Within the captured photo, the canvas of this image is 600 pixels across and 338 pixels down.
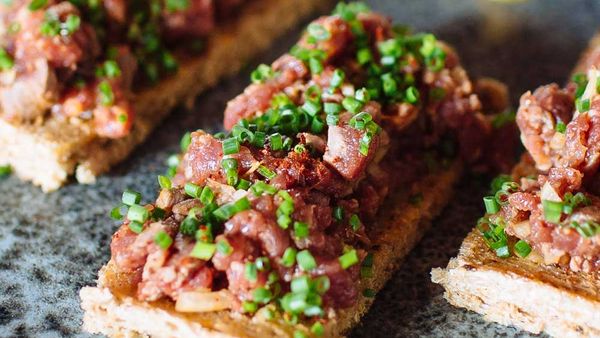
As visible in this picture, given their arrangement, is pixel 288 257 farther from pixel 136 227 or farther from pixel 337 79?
pixel 337 79

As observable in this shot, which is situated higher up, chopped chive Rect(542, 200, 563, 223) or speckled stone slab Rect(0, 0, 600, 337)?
chopped chive Rect(542, 200, 563, 223)

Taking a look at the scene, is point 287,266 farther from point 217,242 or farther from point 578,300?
point 578,300

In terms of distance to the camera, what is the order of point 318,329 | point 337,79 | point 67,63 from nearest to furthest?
point 318,329 → point 337,79 → point 67,63

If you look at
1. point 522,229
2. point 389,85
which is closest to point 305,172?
point 389,85

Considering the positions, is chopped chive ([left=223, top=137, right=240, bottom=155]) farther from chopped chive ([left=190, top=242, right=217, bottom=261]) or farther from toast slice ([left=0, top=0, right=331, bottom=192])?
toast slice ([left=0, top=0, right=331, bottom=192])

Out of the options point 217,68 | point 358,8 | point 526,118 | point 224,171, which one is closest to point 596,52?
point 526,118

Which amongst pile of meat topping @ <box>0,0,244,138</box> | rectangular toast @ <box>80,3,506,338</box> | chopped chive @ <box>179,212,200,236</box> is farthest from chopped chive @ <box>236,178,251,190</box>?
pile of meat topping @ <box>0,0,244,138</box>
